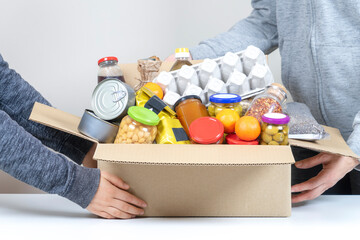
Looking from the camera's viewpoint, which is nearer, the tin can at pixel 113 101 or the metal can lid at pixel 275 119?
the metal can lid at pixel 275 119

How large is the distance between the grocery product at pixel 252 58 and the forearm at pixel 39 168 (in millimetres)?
481

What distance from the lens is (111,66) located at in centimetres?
109

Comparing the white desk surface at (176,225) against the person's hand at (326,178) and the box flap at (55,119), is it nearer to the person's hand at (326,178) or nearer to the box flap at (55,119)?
the person's hand at (326,178)

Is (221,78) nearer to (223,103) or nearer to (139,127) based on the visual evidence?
(223,103)

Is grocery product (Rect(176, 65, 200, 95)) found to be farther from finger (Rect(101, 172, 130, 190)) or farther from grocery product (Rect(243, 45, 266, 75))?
finger (Rect(101, 172, 130, 190))

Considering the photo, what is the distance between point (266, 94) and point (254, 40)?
0.45 metres

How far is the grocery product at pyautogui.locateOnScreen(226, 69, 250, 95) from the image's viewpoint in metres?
1.00

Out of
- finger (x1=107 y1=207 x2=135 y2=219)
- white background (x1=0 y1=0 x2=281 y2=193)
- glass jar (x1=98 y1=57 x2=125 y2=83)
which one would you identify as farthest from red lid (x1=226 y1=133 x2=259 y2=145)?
white background (x1=0 y1=0 x2=281 y2=193)

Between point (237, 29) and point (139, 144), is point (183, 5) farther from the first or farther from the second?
point (139, 144)

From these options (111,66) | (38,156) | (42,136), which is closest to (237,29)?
(111,66)

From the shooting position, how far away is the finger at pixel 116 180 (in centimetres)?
83

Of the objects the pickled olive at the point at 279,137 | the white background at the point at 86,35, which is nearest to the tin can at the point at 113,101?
the pickled olive at the point at 279,137

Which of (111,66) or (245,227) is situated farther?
(111,66)

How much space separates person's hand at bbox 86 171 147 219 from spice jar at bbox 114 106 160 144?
3.2 inches
